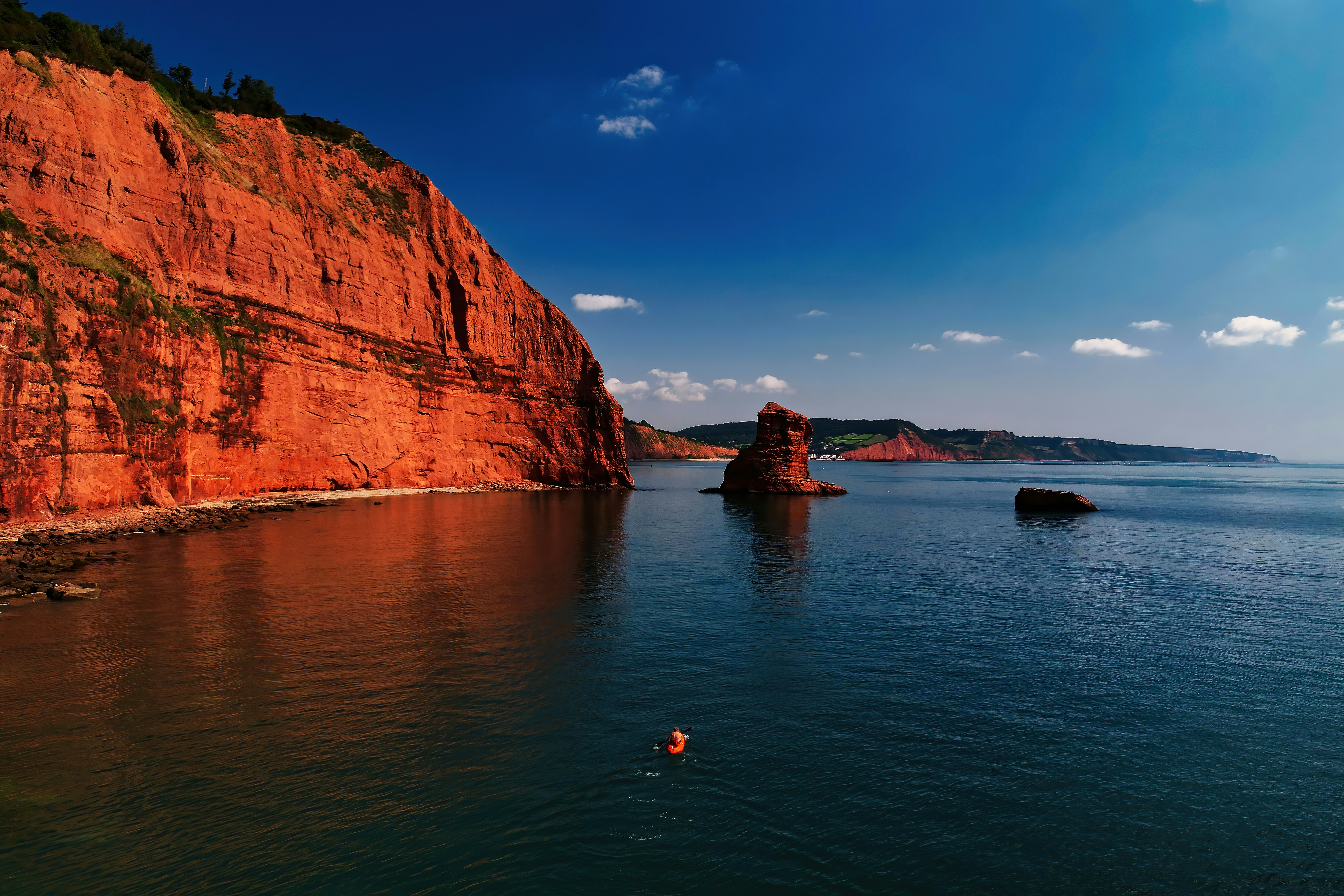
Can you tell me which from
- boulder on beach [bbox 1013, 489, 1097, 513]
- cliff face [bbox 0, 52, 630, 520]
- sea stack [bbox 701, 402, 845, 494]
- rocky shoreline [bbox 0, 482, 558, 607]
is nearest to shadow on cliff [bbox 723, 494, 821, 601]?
sea stack [bbox 701, 402, 845, 494]

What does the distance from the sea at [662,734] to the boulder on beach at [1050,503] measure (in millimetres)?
42248

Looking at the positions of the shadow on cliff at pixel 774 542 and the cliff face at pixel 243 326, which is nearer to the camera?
the shadow on cliff at pixel 774 542

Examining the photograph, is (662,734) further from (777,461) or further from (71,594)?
(777,461)

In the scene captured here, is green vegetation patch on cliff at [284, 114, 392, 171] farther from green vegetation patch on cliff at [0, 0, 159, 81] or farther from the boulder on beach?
the boulder on beach

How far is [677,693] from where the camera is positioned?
17000 millimetres

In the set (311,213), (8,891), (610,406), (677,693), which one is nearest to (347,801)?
(8,891)

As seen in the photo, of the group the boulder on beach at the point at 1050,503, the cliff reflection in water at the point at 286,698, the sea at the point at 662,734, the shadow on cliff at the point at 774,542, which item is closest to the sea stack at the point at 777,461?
the shadow on cliff at the point at 774,542

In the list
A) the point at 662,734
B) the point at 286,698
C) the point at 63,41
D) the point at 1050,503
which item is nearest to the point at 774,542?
the point at 662,734

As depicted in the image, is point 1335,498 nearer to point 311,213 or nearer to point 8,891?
point 8,891

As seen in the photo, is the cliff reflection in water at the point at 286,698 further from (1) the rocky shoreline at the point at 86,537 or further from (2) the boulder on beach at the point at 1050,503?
(2) the boulder on beach at the point at 1050,503

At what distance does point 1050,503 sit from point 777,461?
38550 millimetres

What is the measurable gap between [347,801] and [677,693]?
864 cm

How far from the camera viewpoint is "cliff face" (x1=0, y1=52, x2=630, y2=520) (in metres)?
41.9

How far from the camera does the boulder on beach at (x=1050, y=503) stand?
72.8m
